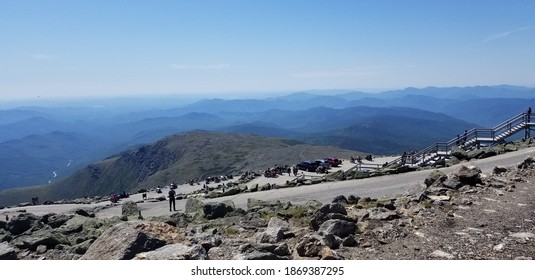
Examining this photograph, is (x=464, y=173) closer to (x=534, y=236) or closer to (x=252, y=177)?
(x=534, y=236)

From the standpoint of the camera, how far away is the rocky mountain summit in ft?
29.0

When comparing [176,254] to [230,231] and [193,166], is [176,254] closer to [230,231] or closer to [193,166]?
[230,231]

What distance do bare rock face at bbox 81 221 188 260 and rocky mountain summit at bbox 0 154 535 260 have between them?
0.9 inches

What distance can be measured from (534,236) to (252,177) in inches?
1598

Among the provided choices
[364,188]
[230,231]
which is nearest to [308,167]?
[364,188]

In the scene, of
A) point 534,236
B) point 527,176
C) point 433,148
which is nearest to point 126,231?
point 534,236

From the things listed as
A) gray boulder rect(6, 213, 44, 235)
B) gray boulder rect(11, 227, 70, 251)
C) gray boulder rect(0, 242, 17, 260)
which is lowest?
gray boulder rect(6, 213, 44, 235)

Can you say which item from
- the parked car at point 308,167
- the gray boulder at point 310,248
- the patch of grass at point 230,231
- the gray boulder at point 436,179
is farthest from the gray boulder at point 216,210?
the parked car at point 308,167

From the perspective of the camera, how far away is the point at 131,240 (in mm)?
9094

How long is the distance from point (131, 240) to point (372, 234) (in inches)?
226

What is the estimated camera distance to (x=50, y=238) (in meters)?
14.4

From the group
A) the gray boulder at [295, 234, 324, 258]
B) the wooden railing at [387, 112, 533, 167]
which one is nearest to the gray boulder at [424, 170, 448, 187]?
the gray boulder at [295, 234, 324, 258]

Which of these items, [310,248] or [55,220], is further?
[55,220]

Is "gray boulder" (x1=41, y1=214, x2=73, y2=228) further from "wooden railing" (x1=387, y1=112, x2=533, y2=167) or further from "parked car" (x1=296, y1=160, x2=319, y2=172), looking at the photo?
"parked car" (x1=296, y1=160, x2=319, y2=172)
